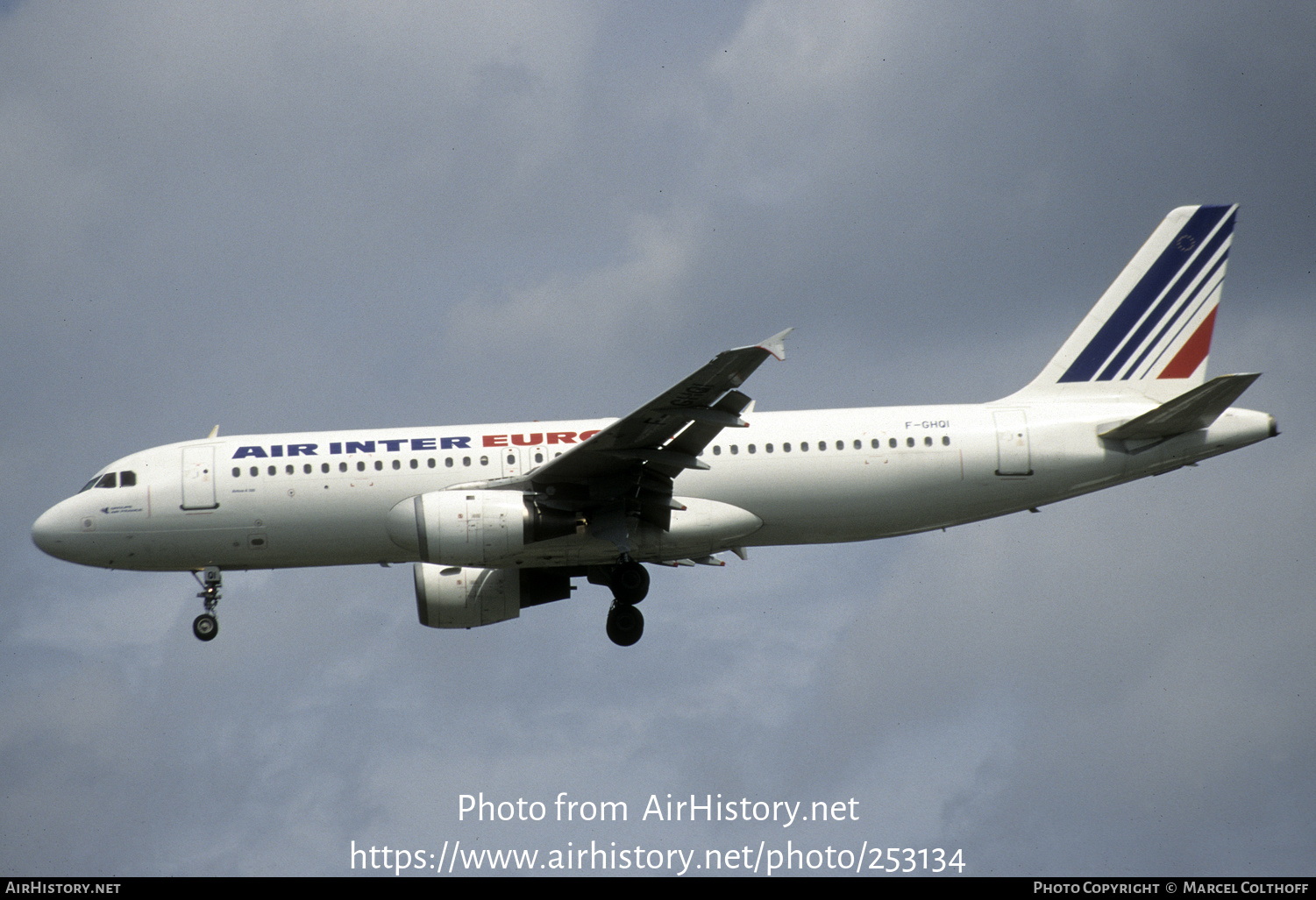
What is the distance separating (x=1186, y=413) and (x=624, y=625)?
11.5m

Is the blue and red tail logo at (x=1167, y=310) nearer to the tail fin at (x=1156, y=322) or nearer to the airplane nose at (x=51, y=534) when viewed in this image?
the tail fin at (x=1156, y=322)

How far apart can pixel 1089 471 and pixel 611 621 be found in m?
9.71

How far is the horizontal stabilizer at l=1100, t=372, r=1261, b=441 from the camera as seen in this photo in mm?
27438

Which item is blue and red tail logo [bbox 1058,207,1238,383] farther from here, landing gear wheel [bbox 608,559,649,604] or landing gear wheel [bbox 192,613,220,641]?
landing gear wheel [bbox 192,613,220,641]

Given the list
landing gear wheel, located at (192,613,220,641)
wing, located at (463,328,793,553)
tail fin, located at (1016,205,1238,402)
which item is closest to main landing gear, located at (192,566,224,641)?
landing gear wheel, located at (192,613,220,641)

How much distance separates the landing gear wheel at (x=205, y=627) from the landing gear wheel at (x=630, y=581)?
8.17 metres

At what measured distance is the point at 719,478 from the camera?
2884 cm

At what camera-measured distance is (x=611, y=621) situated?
2983 cm

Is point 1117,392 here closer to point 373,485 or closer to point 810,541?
point 810,541

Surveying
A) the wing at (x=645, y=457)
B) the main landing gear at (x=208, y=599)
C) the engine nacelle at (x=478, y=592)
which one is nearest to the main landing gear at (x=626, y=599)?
the wing at (x=645, y=457)

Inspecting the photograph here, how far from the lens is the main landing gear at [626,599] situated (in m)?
29.3

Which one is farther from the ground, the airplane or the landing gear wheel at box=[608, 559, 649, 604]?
the airplane

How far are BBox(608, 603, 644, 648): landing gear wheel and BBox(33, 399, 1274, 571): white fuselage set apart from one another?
1262 millimetres
